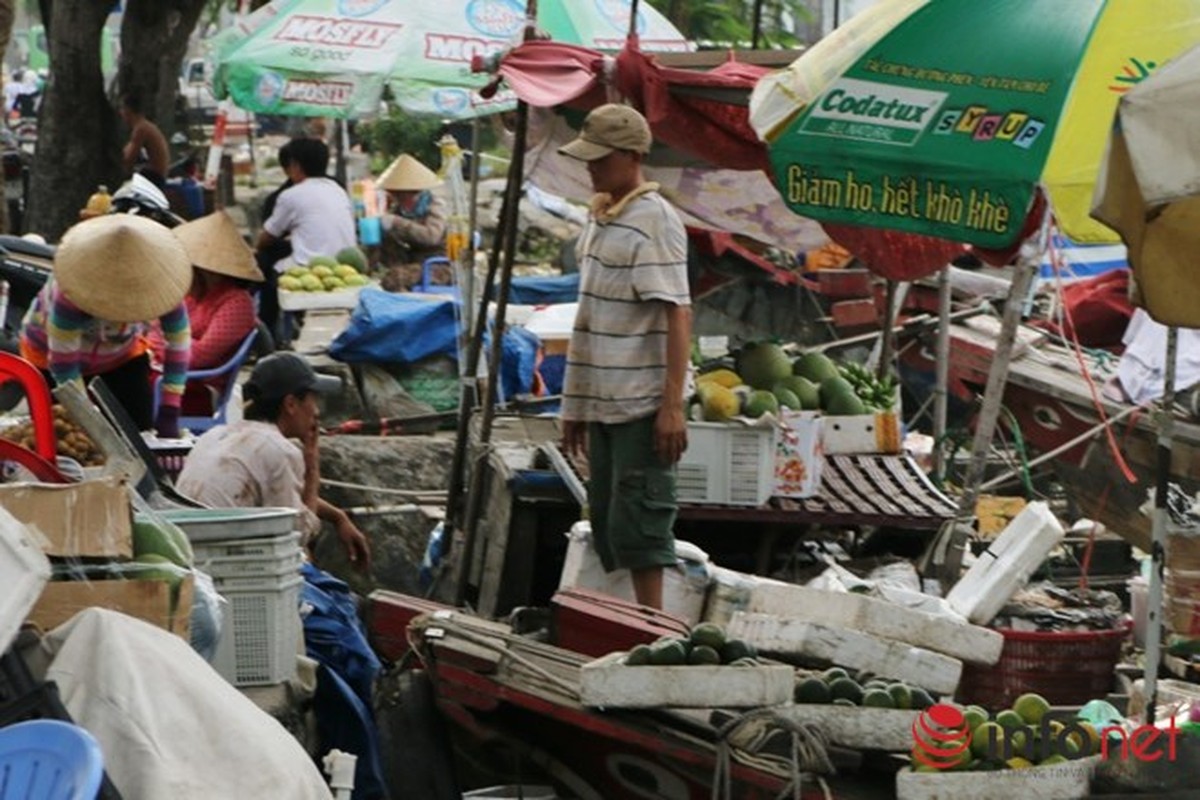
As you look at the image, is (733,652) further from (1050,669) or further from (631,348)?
(631,348)

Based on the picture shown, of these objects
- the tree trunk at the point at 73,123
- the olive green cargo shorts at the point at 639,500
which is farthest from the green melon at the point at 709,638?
the tree trunk at the point at 73,123

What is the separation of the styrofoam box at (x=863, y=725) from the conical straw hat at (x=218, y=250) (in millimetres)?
5110

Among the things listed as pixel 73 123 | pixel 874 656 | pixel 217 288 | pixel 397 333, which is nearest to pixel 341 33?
pixel 397 333

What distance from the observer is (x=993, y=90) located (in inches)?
267

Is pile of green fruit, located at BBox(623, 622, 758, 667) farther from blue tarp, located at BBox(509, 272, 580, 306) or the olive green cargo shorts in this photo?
blue tarp, located at BBox(509, 272, 580, 306)

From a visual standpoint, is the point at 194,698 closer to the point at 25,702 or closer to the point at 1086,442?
the point at 25,702

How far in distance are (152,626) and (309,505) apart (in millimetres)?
2497

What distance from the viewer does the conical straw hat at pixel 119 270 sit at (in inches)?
319

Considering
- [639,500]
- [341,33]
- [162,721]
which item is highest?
[341,33]

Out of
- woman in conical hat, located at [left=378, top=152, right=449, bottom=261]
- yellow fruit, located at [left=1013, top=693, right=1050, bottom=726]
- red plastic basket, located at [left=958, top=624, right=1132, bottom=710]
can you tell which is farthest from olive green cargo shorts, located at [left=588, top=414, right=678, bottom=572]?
woman in conical hat, located at [left=378, top=152, right=449, bottom=261]

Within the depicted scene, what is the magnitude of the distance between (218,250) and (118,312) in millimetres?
1955

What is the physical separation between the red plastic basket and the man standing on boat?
45.4 inches

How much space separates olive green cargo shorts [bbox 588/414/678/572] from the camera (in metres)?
7.46

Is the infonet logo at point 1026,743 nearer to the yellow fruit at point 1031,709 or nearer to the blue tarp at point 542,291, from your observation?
the yellow fruit at point 1031,709
